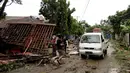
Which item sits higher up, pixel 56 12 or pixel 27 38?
pixel 56 12

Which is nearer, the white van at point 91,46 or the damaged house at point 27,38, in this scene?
the white van at point 91,46

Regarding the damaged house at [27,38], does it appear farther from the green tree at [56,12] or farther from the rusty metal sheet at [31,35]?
the green tree at [56,12]

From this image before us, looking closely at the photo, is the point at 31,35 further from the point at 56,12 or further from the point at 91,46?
the point at 56,12

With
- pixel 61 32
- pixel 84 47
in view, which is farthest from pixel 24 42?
pixel 61 32

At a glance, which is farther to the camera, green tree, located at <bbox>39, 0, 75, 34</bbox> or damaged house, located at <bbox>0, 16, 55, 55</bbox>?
green tree, located at <bbox>39, 0, 75, 34</bbox>

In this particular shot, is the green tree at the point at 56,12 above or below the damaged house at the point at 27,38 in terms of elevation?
above

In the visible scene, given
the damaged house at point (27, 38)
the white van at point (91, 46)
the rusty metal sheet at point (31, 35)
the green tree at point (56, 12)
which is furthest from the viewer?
the green tree at point (56, 12)

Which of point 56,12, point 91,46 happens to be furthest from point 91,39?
point 56,12

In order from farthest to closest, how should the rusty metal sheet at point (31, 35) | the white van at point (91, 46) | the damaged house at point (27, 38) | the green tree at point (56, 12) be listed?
the green tree at point (56, 12)
the rusty metal sheet at point (31, 35)
the damaged house at point (27, 38)
the white van at point (91, 46)

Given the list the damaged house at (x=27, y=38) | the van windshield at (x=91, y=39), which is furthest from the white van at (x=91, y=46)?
the damaged house at (x=27, y=38)

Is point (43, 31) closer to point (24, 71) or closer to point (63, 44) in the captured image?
point (63, 44)

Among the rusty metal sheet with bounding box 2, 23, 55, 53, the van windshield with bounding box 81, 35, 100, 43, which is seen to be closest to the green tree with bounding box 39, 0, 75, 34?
the rusty metal sheet with bounding box 2, 23, 55, 53

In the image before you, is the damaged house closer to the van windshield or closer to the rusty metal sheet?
the rusty metal sheet

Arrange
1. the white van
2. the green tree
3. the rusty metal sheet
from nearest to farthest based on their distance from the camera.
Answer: the white van
the rusty metal sheet
the green tree
